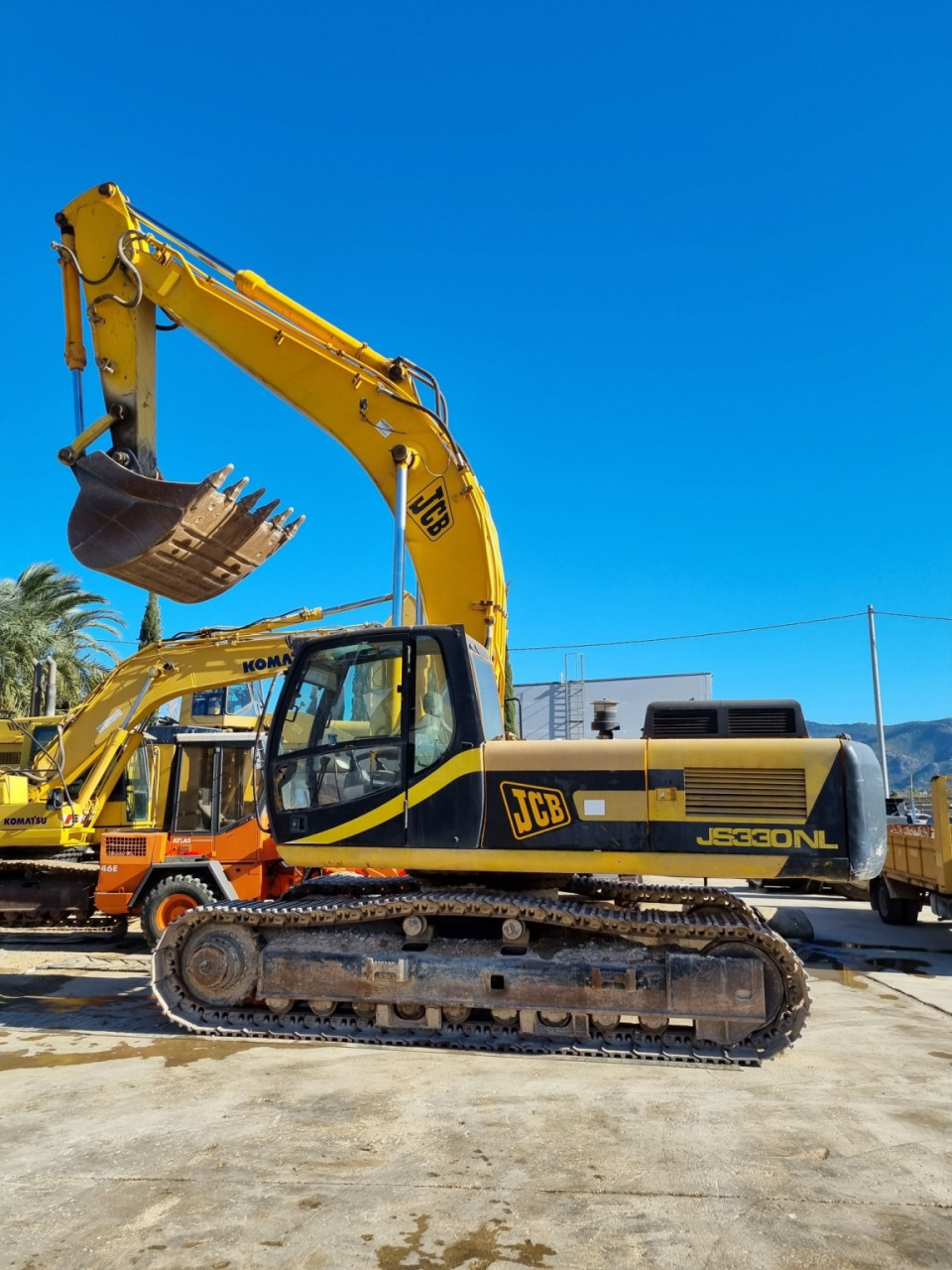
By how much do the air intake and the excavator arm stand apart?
144cm

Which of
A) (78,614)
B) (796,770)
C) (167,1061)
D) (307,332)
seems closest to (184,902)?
(167,1061)

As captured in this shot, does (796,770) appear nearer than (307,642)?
Yes

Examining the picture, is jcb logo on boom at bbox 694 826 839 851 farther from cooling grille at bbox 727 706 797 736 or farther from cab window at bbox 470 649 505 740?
cab window at bbox 470 649 505 740

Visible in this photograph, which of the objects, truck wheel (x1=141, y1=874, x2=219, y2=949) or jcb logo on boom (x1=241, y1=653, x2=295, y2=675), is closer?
truck wheel (x1=141, y1=874, x2=219, y2=949)

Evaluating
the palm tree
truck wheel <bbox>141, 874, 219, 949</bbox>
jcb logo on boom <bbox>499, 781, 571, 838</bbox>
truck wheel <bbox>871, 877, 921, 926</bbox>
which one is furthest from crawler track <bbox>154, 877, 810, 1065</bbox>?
the palm tree

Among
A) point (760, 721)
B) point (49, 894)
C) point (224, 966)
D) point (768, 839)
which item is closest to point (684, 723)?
point (760, 721)

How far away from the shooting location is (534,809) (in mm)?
6211

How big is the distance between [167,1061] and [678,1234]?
366 centimetres

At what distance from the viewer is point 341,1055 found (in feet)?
20.0

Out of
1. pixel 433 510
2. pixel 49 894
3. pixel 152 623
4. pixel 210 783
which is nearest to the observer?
pixel 433 510

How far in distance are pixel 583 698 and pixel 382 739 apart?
23807 millimetres

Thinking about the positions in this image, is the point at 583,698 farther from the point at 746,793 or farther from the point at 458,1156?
the point at 458,1156

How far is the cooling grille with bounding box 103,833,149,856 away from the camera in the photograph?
35.8ft

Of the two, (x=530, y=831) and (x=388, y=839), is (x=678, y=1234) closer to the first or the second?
(x=530, y=831)
